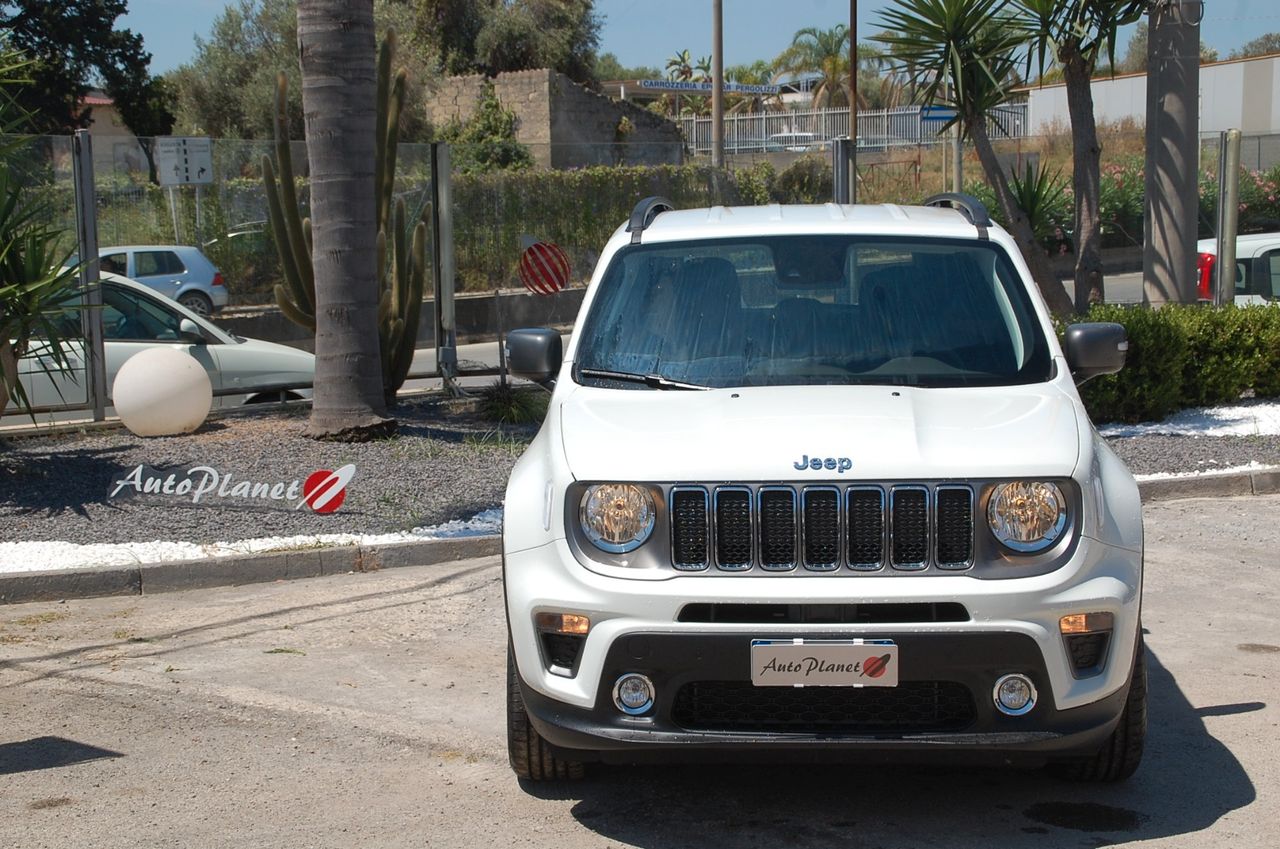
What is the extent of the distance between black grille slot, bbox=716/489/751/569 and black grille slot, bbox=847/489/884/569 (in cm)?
30

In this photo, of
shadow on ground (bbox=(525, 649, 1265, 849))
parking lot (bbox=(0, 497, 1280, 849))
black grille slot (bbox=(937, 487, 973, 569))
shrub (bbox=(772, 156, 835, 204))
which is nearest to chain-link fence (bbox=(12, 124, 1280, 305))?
shrub (bbox=(772, 156, 835, 204))

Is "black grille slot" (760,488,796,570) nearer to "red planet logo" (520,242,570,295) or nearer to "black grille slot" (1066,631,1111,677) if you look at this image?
"black grille slot" (1066,631,1111,677)

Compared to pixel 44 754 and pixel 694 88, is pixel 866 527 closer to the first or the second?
pixel 44 754

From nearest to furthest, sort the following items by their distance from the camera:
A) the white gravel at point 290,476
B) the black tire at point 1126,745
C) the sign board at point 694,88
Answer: the black tire at point 1126,745 < the white gravel at point 290,476 < the sign board at point 694,88

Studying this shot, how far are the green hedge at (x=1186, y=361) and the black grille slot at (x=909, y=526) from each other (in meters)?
7.69

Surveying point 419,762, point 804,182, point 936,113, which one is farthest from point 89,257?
point 804,182

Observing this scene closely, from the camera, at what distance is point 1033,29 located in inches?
501

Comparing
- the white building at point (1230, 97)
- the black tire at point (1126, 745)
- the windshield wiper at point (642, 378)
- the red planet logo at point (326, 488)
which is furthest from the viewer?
the white building at point (1230, 97)

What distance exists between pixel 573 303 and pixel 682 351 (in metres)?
17.1

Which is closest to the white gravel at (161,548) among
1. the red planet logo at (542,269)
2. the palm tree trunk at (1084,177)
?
the red planet logo at (542,269)

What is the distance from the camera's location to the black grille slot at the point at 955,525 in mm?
4164

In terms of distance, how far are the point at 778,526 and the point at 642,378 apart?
1.03 meters

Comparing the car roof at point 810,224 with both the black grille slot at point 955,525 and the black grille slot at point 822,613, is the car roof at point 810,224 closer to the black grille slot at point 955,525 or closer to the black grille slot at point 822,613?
the black grille slot at point 955,525

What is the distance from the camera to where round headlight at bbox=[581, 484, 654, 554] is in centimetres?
Result: 422
